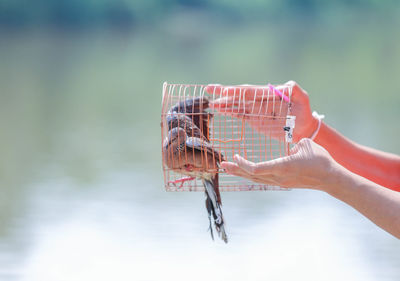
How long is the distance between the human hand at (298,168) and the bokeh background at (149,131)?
53.9 inches

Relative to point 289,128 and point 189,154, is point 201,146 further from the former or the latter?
point 289,128

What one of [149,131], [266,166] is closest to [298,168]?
[266,166]

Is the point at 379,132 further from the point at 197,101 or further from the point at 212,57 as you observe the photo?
the point at 212,57

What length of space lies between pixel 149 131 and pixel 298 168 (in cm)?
392

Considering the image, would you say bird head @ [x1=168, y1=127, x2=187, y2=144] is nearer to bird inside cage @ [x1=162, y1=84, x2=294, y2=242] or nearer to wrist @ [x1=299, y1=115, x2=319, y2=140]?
bird inside cage @ [x1=162, y1=84, x2=294, y2=242]

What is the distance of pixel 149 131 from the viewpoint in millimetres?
5434

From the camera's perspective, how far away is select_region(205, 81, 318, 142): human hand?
1.91m

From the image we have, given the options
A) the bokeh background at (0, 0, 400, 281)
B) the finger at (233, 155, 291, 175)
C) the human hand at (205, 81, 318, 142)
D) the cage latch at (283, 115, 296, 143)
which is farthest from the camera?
the bokeh background at (0, 0, 400, 281)

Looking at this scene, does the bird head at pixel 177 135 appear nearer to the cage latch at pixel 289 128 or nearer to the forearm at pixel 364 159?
the cage latch at pixel 289 128

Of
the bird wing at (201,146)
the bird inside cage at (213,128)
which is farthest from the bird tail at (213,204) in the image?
the bird wing at (201,146)

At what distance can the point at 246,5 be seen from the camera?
513 inches

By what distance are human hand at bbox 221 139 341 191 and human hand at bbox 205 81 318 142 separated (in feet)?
1.01

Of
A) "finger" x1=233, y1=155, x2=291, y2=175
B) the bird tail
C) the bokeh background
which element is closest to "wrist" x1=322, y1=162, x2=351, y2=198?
"finger" x1=233, y1=155, x2=291, y2=175

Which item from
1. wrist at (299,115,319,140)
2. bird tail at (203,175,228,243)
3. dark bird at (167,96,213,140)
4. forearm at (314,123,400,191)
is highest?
dark bird at (167,96,213,140)
